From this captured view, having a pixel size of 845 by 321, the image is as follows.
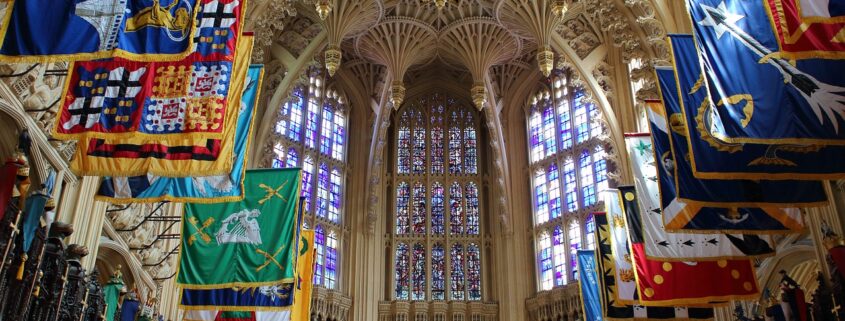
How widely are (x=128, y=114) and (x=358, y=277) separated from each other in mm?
21888

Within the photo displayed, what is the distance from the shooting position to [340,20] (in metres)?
28.6

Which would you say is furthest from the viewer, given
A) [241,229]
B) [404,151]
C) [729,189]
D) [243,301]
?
[404,151]

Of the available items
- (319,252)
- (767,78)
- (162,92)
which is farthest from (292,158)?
(767,78)

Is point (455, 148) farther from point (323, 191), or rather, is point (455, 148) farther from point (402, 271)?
point (323, 191)

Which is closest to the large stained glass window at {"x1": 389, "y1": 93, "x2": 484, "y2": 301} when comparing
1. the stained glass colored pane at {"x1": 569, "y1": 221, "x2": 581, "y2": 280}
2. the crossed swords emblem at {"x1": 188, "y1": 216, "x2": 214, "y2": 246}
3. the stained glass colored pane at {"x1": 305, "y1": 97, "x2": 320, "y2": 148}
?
the stained glass colored pane at {"x1": 305, "y1": 97, "x2": 320, "y2": 148}

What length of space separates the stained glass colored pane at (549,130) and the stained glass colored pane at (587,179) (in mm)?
1627

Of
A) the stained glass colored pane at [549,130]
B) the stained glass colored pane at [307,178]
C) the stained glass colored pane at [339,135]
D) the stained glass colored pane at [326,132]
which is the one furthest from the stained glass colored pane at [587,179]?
the stained glass colored pane at [307,178]

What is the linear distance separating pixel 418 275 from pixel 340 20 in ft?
35.2

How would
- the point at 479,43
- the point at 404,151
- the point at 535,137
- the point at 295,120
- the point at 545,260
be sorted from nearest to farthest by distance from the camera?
the point at 479,43 < the point at 545,260 < the point at 295,120 < the point at 535,137 < the point at 404,151

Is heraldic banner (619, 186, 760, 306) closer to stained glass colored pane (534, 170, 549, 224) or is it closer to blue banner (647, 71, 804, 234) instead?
blue banner (647, 71, 804, 234)

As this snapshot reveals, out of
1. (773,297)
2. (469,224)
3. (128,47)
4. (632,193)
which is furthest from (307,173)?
(128,47)

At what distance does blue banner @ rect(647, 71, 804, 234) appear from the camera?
12969mm

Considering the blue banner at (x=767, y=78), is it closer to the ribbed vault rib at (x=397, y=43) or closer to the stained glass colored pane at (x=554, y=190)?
the ribbed vault rib at (x=397, y=43)

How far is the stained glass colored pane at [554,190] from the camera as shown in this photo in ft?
107
